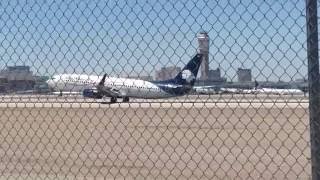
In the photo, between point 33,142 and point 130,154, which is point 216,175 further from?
point 33,142

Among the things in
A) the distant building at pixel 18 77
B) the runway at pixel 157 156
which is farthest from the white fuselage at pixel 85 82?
the runway at pixel 157 156

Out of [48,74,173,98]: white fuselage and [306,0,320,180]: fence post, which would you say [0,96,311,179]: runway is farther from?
[306,0,320,180]: fence post

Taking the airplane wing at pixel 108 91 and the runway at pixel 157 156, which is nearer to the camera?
the runway at pixel 157 156

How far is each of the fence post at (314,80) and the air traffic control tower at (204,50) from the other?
1040 mm

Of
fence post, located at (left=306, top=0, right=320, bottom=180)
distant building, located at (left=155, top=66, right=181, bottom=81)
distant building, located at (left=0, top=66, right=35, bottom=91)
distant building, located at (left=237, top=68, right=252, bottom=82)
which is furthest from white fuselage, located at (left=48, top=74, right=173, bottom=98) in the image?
fence post, located at (left=306, top=0, right=320, bottom=180)

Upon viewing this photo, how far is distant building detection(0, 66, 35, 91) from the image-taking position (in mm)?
6141

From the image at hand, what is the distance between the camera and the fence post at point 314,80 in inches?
182

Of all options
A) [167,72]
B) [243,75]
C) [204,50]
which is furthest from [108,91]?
[243,75]

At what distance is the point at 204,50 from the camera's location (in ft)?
17.9

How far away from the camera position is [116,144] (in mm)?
14281

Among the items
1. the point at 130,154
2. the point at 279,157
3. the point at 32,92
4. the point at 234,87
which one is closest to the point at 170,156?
the point at 130,154

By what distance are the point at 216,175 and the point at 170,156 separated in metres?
2.57

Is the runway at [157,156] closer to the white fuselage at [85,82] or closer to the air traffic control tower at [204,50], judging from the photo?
the white fuselage at [85,82]

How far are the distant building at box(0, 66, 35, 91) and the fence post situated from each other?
2855 millimetres
